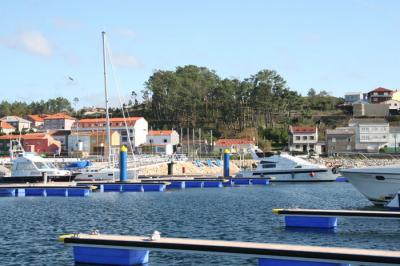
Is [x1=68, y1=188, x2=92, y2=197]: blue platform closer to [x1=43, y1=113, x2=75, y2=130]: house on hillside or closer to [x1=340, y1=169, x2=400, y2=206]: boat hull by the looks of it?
[x1=340, y1=169, x2=400, y2=206]: boat hull

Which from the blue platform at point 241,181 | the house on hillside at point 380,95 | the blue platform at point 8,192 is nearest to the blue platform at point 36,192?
the blue platform at point 8,192

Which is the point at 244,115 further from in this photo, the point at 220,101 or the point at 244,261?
the point at 244,261

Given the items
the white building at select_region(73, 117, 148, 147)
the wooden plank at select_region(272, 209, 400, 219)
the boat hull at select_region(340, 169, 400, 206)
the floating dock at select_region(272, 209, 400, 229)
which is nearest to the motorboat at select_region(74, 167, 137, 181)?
the boat hull at select_region(340, 169, 400, 206)

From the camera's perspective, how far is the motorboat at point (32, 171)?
65625 mm

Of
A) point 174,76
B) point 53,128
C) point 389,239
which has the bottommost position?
point 389,239

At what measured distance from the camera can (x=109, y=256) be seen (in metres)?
19.6

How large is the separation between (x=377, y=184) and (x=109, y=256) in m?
22.6

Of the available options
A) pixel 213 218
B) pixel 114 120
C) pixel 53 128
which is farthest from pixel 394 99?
pixel 213 218

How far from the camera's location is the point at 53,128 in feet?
483

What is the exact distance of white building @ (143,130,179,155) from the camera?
122000mm

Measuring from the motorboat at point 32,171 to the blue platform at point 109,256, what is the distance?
154 feet

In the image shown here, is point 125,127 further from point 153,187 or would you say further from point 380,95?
point 380,95

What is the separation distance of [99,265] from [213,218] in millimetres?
14410

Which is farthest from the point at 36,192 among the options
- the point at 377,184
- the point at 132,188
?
the point at 377,184
